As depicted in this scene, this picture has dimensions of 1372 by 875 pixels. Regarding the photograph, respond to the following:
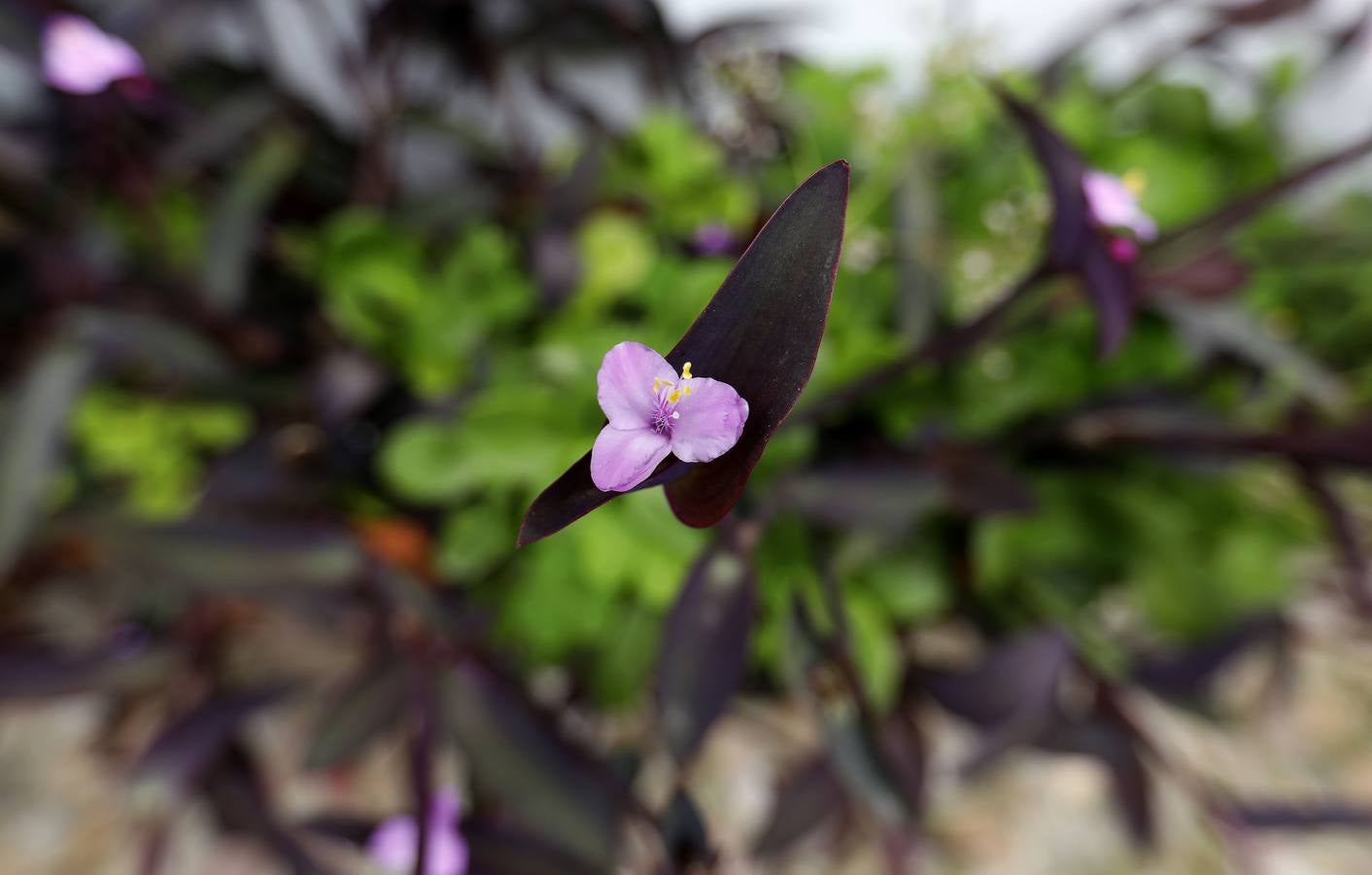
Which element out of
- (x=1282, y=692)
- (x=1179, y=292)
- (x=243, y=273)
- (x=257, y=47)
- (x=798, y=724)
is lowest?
(x=1282, y=692)

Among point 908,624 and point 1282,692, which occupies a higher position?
point 908,624

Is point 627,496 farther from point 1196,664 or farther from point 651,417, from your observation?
point 1196,664

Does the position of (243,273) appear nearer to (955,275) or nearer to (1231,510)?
(955,275)

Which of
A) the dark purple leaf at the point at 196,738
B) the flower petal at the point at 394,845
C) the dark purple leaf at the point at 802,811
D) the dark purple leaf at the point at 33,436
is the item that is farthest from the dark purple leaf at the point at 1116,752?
the dark purple leaf at the point at 33,436

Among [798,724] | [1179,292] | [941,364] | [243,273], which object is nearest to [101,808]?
[243,273]

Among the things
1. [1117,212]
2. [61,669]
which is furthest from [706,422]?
[61,669]

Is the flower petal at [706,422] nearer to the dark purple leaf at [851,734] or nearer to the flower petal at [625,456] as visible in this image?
the flower petal at [625,456]

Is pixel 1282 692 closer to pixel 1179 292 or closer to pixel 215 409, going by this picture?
pixel 1179 292

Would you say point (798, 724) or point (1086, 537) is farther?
point (798, 724)
